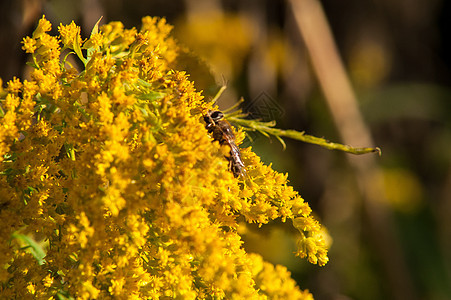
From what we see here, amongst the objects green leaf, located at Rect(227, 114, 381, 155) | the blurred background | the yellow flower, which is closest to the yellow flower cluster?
the yellow flower

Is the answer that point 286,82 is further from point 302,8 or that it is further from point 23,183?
point 23,183

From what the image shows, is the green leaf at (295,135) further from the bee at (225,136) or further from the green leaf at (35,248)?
the green leaf at (35,248)

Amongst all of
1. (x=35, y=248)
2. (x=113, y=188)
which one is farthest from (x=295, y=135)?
(x=35, y=248)

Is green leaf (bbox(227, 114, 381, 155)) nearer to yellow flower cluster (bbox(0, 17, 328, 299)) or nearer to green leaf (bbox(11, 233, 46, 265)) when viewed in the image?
yellow flower cluster (bbox(0, 17, 328, 299))

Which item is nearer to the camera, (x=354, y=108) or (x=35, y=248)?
(x=35, y=248)

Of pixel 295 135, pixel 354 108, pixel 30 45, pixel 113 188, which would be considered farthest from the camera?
pixel 354 108

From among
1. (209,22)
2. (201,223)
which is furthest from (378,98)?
(201,223)

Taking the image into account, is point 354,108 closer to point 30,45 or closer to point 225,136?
point 225,136
